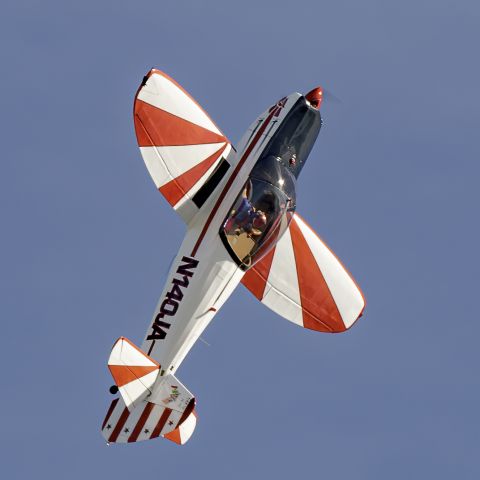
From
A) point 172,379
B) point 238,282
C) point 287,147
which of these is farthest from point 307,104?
point 172,379

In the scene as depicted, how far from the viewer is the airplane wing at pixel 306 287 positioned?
Result: 27.1 meters

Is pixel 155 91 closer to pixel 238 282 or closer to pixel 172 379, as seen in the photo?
pixel 238 282

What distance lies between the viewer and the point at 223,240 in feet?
81.8

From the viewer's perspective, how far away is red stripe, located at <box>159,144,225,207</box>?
26016mm

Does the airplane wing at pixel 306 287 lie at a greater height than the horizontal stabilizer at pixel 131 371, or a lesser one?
greater

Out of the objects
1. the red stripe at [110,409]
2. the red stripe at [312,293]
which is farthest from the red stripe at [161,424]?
the red stripe at [312,293]

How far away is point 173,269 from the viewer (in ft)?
82.0

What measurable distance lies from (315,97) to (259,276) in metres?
4.18

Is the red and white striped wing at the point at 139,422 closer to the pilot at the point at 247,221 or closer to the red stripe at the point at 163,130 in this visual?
the pilot at the point at 247,221

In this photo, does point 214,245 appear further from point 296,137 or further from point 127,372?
point 296,137

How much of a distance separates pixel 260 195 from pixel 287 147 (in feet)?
6.83

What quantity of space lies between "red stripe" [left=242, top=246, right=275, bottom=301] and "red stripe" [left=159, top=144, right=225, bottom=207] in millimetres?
2201

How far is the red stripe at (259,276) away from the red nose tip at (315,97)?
340cm

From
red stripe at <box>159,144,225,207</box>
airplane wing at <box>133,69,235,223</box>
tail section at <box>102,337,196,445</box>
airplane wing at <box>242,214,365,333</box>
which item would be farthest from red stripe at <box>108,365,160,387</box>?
airplane wing at <box>242,214,365,333</box>
